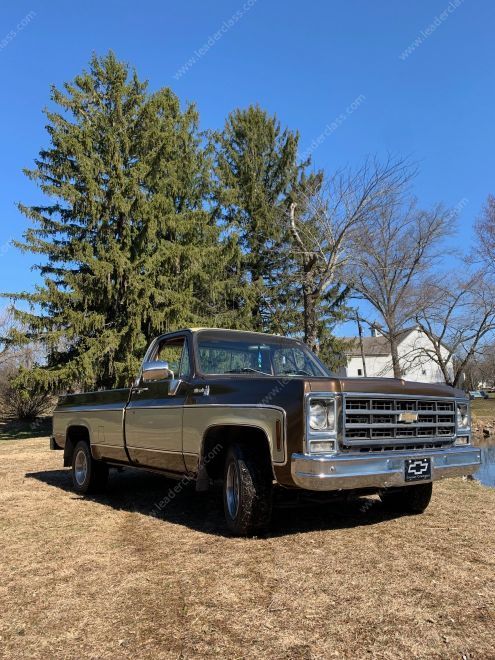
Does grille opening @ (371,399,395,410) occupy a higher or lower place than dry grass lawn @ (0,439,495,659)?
higher

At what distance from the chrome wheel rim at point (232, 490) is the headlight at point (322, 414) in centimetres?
95

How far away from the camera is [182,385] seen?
5574 millimetres

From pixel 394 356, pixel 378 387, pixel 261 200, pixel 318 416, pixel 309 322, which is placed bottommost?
pixel 318 416

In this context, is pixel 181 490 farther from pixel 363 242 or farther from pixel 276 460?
pixel 363 242

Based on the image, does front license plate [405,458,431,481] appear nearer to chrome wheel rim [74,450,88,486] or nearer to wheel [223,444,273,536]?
wheel [223,444,273,536]

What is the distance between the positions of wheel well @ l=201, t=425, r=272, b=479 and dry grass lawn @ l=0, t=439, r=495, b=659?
571mm

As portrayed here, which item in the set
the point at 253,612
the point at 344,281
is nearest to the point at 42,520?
the point at 253,612

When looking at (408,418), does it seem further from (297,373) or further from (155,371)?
(155,371)

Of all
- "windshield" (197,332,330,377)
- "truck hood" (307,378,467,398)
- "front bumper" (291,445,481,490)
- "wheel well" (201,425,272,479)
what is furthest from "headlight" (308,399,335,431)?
"windshield" (197,332,330,377)

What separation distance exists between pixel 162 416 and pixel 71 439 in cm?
283

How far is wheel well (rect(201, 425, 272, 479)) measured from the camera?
15.7 feet

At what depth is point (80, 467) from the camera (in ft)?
24.9

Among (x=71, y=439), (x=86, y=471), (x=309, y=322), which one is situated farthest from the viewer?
Answer: (x=309, y=322)

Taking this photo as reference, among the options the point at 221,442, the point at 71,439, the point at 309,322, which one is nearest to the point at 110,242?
the point at 309,322
